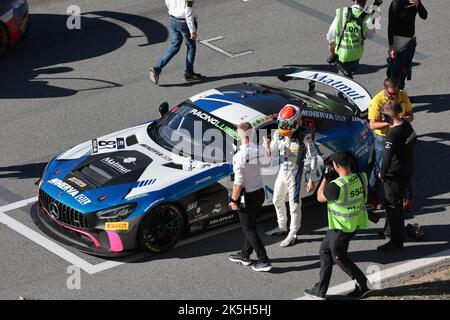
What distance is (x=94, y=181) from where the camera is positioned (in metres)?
11.7

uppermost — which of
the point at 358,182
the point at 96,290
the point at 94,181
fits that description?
the point at 358,182

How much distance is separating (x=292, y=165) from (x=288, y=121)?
0.53 meters

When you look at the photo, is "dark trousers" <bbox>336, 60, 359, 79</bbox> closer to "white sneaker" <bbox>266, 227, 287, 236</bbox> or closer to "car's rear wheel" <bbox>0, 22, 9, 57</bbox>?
"white sneaker" <bbox>266, 227, 287, 236</bbox>

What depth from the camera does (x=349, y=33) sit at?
14734mm

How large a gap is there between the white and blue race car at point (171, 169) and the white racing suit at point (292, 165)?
30 centimetres

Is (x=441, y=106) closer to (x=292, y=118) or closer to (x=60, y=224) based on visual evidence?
(x=292, y=118)

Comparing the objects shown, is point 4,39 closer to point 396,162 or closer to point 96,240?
point 96,240

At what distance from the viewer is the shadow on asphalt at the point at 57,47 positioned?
15992 millimetres

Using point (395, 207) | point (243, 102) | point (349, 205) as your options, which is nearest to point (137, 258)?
point (243, 102)

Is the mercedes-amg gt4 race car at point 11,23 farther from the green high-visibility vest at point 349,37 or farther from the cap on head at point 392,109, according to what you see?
the cap on head at point 392,109

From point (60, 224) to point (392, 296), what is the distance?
3905mm

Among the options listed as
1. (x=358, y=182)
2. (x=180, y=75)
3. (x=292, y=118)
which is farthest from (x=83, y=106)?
(x=358, y=182)

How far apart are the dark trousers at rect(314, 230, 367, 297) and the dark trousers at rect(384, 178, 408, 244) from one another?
45.2 inches

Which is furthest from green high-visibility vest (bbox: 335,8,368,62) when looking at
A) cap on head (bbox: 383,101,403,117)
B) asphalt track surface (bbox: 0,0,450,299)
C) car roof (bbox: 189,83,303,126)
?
cap on head (bbox: 383,101,403,117)
